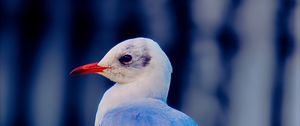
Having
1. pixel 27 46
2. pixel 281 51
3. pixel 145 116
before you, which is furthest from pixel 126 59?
pixel 281 51

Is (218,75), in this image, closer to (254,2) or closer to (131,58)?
(254,2)

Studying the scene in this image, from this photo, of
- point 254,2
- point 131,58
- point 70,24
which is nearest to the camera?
point 131,58

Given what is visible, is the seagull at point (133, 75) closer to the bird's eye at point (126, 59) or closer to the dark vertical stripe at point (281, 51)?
the bird's eye at point (126, 59)

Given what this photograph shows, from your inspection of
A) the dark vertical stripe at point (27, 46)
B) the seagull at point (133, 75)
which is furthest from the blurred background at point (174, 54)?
the seagull at point (133, 75)

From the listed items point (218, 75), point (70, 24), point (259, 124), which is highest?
point (70, 24)

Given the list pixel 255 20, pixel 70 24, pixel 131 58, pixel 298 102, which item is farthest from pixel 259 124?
pixel 131 58
